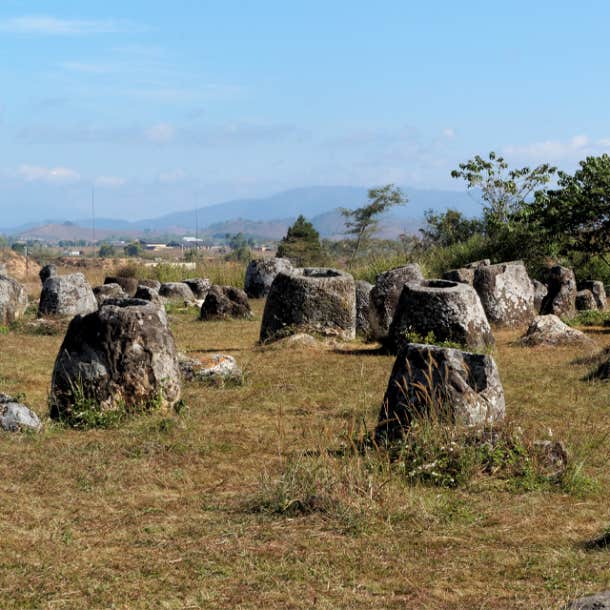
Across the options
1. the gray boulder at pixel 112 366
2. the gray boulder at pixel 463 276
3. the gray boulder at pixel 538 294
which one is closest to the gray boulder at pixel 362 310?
the gray boulder at pixel 463 276

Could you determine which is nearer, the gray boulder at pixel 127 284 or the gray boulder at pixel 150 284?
the gray boulder at pixel 127 284

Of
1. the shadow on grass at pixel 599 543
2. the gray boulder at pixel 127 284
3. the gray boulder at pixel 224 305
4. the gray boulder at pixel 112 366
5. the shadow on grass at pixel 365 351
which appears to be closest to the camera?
the shadow on grass at pixel 599 543

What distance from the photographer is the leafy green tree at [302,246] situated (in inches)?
2383

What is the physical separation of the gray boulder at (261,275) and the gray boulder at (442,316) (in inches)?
609

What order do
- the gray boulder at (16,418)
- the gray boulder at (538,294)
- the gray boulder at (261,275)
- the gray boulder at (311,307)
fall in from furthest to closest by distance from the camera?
the gray boulder at (261,275) → the gray boulder at (538,294) → the gray boulder at (311,307) → the gray boulder at (16,418)

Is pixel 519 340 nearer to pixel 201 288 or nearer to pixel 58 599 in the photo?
pixel 58 599

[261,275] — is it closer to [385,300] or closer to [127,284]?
[127,284]

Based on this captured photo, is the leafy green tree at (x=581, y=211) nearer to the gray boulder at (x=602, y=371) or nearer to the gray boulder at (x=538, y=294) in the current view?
the gray boulder at (x=538, y=294)

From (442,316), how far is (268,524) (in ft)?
32.0

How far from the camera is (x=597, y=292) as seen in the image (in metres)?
26.3

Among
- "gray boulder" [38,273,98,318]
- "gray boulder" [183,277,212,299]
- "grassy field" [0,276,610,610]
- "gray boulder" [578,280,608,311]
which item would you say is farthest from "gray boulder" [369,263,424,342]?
"gray boulder" [183,277,212,299]

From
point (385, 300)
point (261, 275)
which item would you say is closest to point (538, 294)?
point (385, 300)

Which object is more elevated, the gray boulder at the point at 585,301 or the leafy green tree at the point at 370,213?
the leafy green tree at the point at 370,213

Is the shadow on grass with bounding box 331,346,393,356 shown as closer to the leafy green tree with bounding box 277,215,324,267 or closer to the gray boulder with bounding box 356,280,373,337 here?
the gray boulder with bounding box 356,280,373,337
